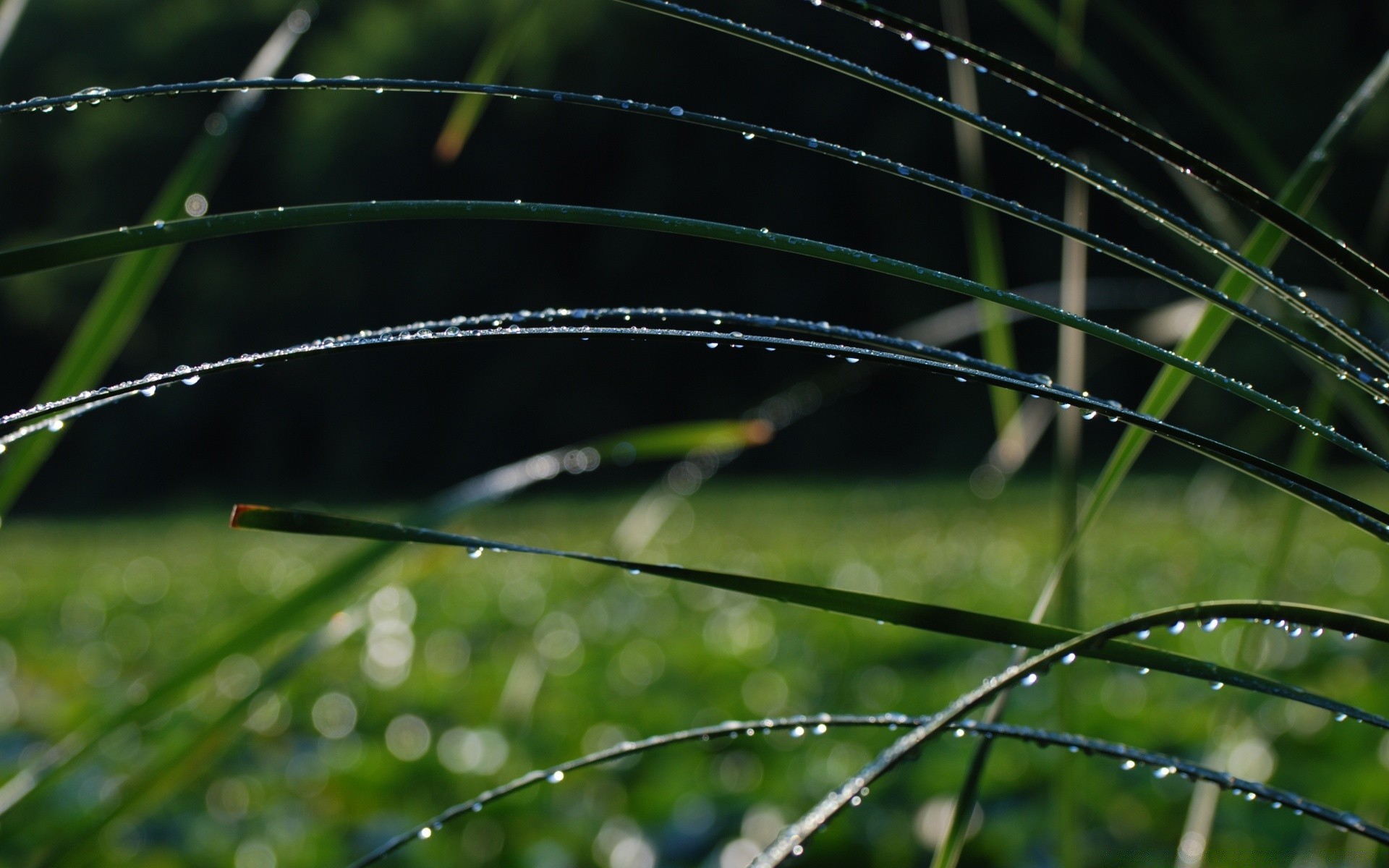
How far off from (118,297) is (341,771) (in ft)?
3.00

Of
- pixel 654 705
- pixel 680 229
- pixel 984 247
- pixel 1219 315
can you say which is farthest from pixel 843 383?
pixel 654 705

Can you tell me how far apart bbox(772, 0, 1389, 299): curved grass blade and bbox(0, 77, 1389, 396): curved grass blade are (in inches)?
0.6

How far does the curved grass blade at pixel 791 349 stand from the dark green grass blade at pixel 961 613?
0.03 metres

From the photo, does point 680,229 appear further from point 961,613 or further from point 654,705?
point 654,705

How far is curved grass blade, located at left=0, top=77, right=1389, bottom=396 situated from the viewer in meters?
0.32

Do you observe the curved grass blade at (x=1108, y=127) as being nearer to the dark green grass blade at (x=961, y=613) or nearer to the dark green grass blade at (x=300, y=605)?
the dark green grass blade at (x=961, y=613)

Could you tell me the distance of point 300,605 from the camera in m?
0.58

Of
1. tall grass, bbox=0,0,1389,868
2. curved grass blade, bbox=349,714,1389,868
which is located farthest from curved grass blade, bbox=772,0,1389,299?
curved grass blade, bbox=349,714,1389,868

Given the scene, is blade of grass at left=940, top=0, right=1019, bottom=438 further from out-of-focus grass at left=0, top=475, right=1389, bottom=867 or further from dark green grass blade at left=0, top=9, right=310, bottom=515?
dark green grass blade at left=0, top=9, right=310, bottom=515

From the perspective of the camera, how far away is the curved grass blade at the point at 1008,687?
0.89ft

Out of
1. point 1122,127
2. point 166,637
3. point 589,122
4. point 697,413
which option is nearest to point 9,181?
point 589,122

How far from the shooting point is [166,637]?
2.77m

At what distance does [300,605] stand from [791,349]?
380 mm

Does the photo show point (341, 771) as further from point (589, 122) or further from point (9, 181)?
point (9, 181)
